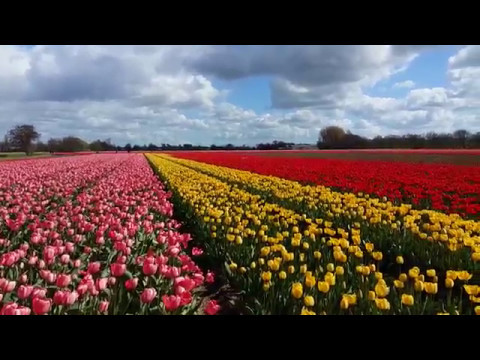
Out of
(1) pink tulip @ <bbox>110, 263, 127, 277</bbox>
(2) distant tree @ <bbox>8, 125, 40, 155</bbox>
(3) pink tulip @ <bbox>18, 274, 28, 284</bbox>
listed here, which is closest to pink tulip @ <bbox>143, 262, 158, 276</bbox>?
(1) pink tulip @ <bbox>110, 263, 127, 277</bbox>

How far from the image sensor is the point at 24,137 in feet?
210

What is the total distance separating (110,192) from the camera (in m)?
8.51

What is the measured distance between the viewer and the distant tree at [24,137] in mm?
63656

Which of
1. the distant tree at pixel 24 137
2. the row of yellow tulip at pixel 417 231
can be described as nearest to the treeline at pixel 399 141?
the row of yellow tulip at pixel 417 231

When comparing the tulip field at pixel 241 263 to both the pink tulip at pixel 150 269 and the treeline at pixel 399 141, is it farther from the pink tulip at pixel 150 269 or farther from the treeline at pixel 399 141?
the treeline at pixel 399 141

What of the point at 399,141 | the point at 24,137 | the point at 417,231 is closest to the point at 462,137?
the point at 399,141

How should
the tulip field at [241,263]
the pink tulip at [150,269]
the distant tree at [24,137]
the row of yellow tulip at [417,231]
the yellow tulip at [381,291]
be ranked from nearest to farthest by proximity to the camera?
the yellow tulip at [381,291] → the tulip field at [241,263] → the pink tulip at [150,269] → the row of yellow tulip at [417,231] → the distant tree at [24,137]

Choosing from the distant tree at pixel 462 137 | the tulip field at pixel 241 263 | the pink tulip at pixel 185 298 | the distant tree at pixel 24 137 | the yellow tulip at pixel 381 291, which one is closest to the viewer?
the pink tulip at pixel 185 298

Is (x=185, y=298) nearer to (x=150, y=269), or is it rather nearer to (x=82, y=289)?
(x=150, y=269)

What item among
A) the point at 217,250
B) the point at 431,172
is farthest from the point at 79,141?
the point at 217,250

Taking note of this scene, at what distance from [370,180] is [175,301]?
10.6 metres
